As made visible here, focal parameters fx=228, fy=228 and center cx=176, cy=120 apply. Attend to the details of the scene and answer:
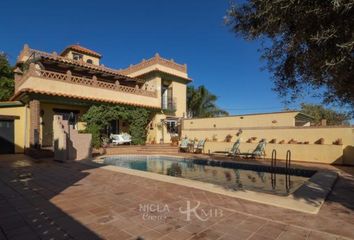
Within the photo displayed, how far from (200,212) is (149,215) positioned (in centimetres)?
109

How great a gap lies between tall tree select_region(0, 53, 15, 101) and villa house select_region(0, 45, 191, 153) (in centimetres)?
300

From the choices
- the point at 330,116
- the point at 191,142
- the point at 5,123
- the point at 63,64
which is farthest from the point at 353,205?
the point at 330,116

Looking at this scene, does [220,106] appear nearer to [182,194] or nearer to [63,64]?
[63,64]

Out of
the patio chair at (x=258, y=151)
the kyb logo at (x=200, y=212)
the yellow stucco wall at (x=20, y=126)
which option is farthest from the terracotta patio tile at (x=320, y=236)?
the yellow stucco wall at (x=20, y=126)

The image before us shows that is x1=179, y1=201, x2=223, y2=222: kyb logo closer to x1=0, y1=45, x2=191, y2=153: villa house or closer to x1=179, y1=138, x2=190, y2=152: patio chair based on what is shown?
x1=0, y1=45, x2=191, y2=153: villa house

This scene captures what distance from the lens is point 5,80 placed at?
25.9 metres

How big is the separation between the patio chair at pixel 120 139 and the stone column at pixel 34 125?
256 inches

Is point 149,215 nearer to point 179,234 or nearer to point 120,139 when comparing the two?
point 179,234

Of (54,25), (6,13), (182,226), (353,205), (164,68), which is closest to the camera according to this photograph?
(182,226)

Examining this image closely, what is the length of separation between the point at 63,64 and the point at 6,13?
639 centimetres

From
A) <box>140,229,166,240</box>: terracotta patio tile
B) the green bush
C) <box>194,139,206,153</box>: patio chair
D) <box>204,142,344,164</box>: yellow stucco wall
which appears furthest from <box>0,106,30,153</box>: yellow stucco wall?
<box>140,229,166,240</box>: terracotta patio tile

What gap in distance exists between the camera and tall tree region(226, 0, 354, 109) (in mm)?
3791

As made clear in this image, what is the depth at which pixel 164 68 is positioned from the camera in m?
25.8

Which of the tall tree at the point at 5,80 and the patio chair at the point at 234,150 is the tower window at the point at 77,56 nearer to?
the tall tree at the point at 5,80
